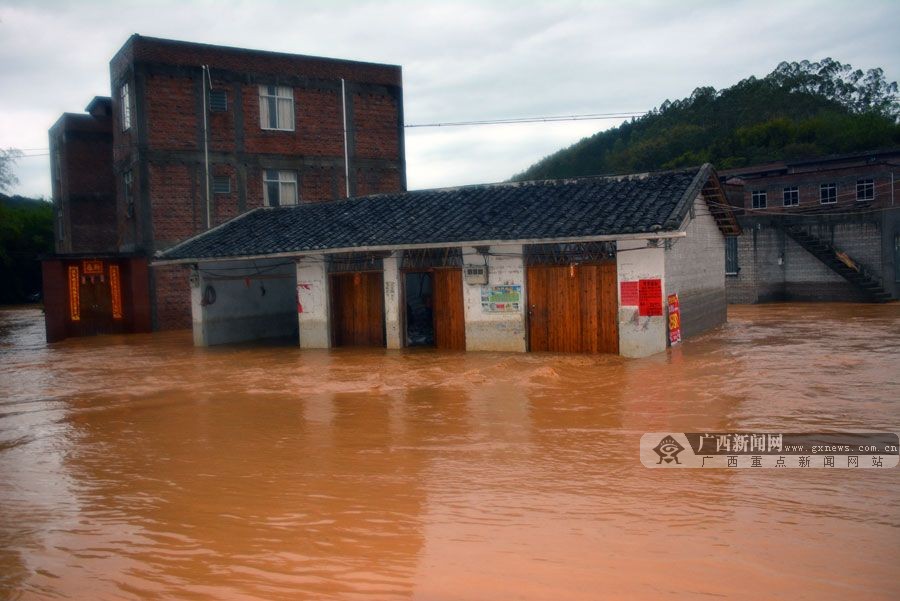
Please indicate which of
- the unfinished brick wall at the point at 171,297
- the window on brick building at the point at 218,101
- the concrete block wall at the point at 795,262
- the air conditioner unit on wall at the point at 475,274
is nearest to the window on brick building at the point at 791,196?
the concrete block wall at the point at 795,262

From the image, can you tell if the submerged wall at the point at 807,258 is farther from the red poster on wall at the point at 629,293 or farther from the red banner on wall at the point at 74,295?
the red banner on wall at the point at 74,295

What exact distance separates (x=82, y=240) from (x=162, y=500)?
32269 mm

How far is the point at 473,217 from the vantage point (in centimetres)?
1872

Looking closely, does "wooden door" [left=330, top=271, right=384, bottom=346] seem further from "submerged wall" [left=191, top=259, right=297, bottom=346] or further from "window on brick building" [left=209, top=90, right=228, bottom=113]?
"window on brick building" [left=209, top=90, right=228, bottom=113]

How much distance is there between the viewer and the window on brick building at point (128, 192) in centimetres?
2750

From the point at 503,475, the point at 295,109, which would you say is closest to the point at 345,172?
the point at 295,109

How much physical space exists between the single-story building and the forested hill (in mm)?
38457

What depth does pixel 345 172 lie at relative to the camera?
30.0 meters

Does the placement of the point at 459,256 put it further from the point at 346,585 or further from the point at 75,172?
the point at 75,172

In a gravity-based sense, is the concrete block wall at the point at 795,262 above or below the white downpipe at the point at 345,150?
below

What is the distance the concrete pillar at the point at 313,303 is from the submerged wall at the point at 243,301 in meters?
1.83

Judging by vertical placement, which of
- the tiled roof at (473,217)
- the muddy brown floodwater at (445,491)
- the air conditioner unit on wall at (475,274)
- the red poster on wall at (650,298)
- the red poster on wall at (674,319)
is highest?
the tiled roof at (473,217)

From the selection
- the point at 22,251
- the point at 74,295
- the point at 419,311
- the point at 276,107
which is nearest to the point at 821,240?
the point at 419,311

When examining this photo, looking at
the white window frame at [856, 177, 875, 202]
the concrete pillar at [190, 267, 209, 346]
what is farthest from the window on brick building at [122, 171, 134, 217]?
the white window frame at [856, 177, 875, 202]
